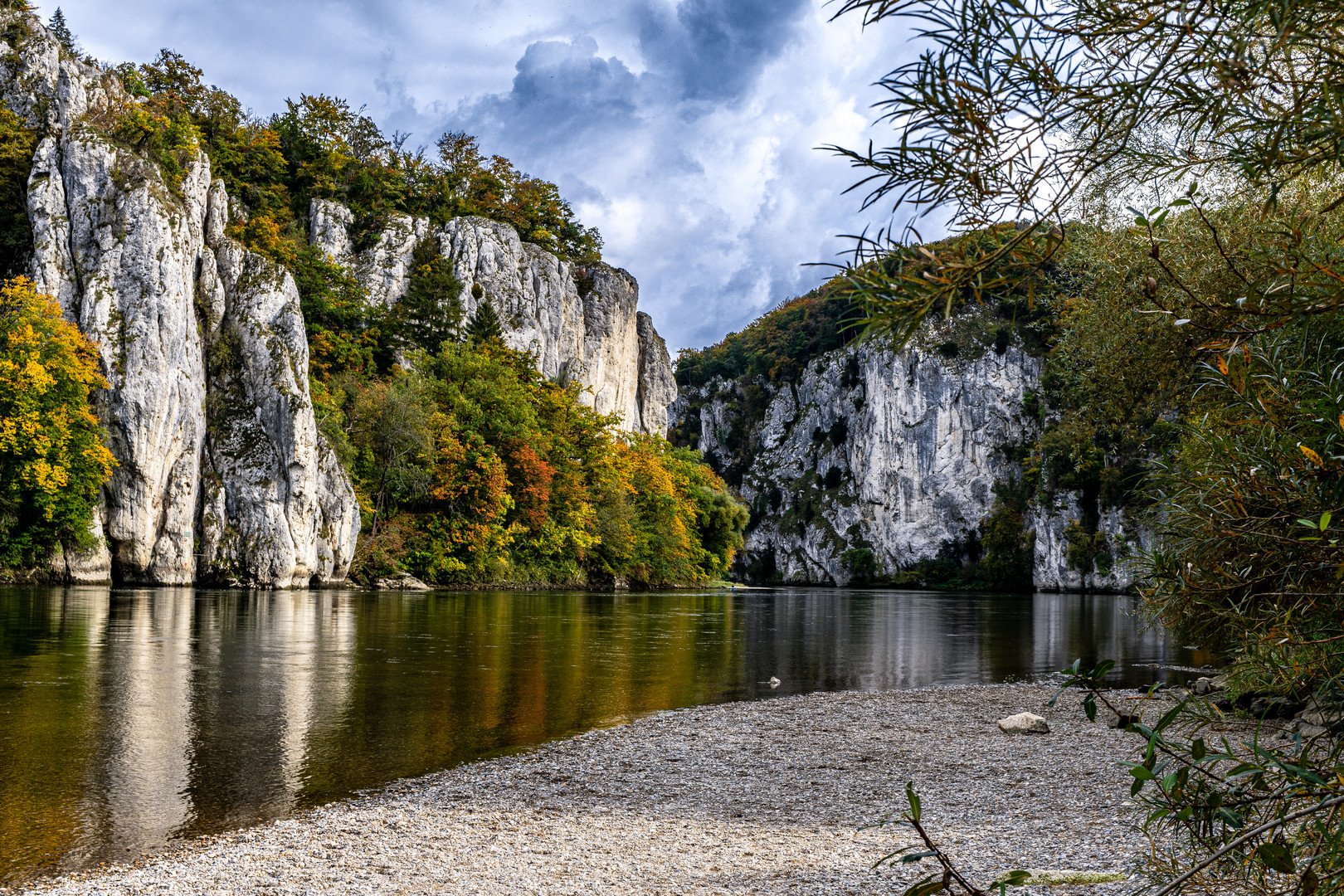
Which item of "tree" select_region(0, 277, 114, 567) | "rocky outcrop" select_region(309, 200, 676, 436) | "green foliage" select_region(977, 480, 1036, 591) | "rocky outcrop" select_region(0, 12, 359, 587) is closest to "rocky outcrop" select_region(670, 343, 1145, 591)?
"green foliage" select_region(977, 480, 1036, 591)

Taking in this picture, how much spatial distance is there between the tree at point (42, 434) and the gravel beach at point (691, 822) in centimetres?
3419

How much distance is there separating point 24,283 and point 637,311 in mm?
61252

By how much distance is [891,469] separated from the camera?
104 m

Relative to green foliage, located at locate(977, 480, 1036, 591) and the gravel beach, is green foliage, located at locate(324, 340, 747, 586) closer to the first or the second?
the gravel beach

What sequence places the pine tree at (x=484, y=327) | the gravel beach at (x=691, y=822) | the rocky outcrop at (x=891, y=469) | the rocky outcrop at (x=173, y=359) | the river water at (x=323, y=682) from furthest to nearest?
the rocky outcrop at (x=891, y=469) → the pine tree at (x=484, y=327) → the rocky outcrop at (x=173, y=359) → the river water at (x=323, y=682) → the gravel beach at (x=691, y=822)

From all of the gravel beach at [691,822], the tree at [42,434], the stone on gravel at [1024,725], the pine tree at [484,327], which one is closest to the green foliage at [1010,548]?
the pine tree at [484,327]

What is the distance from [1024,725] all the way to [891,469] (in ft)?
316

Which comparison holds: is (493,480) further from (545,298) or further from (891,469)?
(891,469)

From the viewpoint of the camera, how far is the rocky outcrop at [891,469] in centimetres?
9794

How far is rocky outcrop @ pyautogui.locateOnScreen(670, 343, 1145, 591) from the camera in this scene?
97.9m

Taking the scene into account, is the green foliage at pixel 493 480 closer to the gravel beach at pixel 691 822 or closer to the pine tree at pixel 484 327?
the pine tree at pixel 484 327

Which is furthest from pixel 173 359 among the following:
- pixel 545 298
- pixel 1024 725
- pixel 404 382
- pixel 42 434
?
pixel 1024 725

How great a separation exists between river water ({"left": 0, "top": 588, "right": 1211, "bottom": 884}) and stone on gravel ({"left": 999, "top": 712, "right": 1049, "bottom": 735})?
1.76 meters

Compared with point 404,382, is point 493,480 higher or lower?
lower
